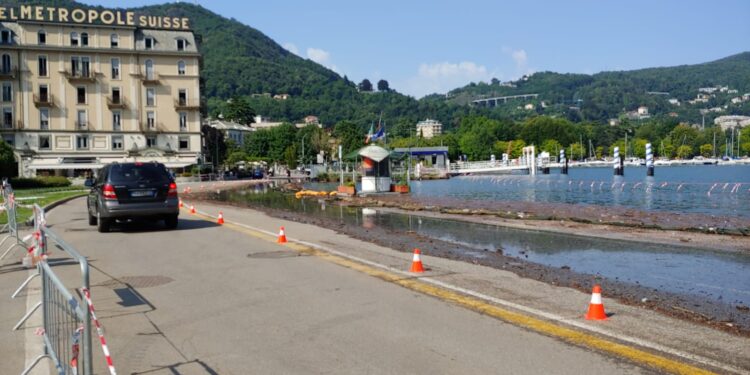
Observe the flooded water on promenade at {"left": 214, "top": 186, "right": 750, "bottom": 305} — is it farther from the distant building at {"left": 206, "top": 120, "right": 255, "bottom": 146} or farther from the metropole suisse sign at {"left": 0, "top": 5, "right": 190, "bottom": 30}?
the distant building at {"left": 206, "top": 120, "right": 255, "bottom": 146}

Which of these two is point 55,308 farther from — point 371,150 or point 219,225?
point 371,150

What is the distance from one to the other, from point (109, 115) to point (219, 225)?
62227 mm

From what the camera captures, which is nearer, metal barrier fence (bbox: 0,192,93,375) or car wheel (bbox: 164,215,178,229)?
metal barrier fence (bbox: 0,192,93,375)

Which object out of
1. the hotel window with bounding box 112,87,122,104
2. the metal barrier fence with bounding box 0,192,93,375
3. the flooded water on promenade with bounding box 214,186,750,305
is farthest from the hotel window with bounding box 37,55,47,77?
the metal barrier fence with bounding box 0,192,93,375

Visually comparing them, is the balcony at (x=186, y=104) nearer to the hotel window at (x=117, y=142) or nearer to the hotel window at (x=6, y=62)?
the hotel window at (x=117, y=142)

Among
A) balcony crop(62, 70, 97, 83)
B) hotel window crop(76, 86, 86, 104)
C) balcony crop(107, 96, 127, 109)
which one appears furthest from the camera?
balcony crop(107, 96, 127, 109)

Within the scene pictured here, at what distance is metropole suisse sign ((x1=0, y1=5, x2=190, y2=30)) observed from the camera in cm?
7506

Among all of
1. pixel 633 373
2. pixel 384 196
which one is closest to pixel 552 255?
pixel 633 373

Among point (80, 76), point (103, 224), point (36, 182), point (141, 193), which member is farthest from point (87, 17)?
point (141, 193)

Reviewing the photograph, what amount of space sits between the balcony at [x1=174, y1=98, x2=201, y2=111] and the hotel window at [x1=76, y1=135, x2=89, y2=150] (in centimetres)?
1060

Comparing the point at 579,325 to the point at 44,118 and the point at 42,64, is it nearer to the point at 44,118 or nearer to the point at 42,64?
the point at 44,118

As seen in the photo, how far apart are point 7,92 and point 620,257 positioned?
75.8 m

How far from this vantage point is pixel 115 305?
9.32 meters

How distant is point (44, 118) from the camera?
247 ft
